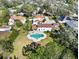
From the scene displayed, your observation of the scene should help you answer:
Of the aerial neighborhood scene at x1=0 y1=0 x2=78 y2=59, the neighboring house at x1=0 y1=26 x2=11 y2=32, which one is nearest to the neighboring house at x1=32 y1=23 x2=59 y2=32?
the aerial neighborhood scene at x1=0 y1=0 x2=78 y2=59

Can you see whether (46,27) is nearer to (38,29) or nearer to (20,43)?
(38,29)

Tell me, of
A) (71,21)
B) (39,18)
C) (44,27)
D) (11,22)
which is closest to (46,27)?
(44,27)

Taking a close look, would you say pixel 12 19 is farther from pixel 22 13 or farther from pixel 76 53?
pixel 76 53

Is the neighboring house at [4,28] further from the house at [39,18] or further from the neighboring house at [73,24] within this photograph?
the neighboring house at [73,24]

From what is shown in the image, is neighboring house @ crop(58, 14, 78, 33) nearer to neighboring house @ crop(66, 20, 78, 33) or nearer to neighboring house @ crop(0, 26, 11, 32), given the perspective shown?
neighboring house @ crop(66, 20, 78, 33)

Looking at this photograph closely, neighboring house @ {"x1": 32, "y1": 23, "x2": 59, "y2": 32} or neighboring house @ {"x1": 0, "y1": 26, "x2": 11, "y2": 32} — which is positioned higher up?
neighboring house @ {"x1": 0, "y1": 26, "x2": 11, "y2": 32}

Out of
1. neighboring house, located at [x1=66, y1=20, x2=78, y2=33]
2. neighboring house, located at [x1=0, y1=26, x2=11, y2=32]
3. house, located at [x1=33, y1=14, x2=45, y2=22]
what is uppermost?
house, located at [x1=33, y1=14, x2=45, y2=22]

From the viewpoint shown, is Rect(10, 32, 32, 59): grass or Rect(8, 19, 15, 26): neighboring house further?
Rect(8, 19, 15, 26): neighboring house

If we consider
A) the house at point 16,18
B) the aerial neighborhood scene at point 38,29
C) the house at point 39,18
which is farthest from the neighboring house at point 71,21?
the house at point 16,18

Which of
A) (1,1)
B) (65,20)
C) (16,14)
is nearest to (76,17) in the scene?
(65,20)
